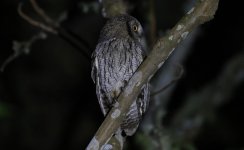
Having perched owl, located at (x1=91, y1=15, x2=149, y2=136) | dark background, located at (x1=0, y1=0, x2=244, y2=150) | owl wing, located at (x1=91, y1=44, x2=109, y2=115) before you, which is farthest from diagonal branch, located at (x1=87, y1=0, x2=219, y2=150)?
dark background, located at (x1=0, y1=0, x2=244, y2=150)

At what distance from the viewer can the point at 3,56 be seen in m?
6.54

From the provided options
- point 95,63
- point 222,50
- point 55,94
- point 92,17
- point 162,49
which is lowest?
point 222,50

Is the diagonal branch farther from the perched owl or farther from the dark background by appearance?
the dark background

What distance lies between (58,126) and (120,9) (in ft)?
11.2

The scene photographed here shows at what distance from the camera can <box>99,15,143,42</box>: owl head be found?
11.0 feet

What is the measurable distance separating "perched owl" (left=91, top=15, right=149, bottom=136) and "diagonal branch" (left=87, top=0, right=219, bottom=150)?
62cm

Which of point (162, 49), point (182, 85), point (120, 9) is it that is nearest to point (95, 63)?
point (120, 9)

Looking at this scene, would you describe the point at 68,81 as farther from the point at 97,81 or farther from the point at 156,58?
the point at 156,58

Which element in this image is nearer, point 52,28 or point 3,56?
point 52,28

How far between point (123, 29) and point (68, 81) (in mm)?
3371

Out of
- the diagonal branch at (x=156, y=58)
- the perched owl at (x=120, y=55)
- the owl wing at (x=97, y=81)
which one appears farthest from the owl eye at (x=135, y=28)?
the diagonal branch at (x=156, y=58)

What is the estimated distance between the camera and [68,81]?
263 inches

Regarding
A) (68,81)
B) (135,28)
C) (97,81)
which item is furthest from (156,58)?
(68,81)

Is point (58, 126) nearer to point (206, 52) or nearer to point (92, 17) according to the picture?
point (92, 17)
